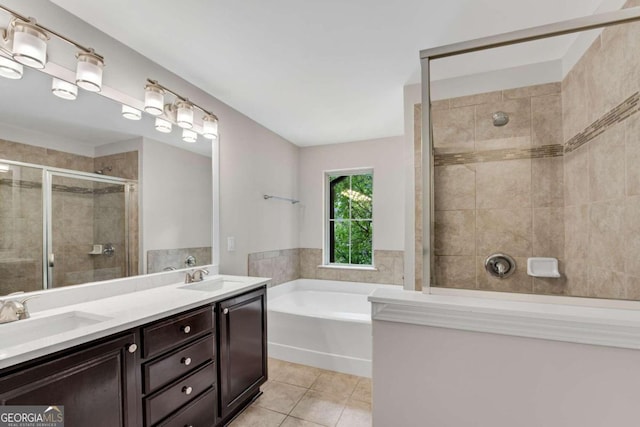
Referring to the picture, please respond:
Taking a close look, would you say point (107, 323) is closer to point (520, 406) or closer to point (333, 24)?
point (520, 406)

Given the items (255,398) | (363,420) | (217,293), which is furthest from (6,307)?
(363,420)

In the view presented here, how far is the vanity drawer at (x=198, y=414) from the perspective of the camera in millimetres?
1413

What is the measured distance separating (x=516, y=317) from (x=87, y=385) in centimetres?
153

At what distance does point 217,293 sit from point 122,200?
822 millimetres

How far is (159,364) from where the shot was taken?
1.34 meters

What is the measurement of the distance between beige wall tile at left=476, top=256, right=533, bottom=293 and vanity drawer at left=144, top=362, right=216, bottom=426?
1.69 metres

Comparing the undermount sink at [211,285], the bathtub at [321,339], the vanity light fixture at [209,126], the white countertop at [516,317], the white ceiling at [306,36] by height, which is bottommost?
the bathtub at [321,339]

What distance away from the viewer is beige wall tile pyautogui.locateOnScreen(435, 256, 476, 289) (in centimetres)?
115

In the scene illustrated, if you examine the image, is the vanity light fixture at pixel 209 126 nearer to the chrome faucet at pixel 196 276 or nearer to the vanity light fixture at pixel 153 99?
the vanity light fixture at pixel 153 99

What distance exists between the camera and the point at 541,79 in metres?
1.94

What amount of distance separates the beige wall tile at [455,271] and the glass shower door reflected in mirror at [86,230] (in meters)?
1.80

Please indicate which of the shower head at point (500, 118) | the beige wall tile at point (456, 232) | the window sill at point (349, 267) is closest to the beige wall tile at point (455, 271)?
the beige wall tile at point (456, 232)

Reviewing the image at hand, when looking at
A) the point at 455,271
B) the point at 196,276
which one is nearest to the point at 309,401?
the point at 196,276

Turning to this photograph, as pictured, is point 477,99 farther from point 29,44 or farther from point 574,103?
point 29,44
